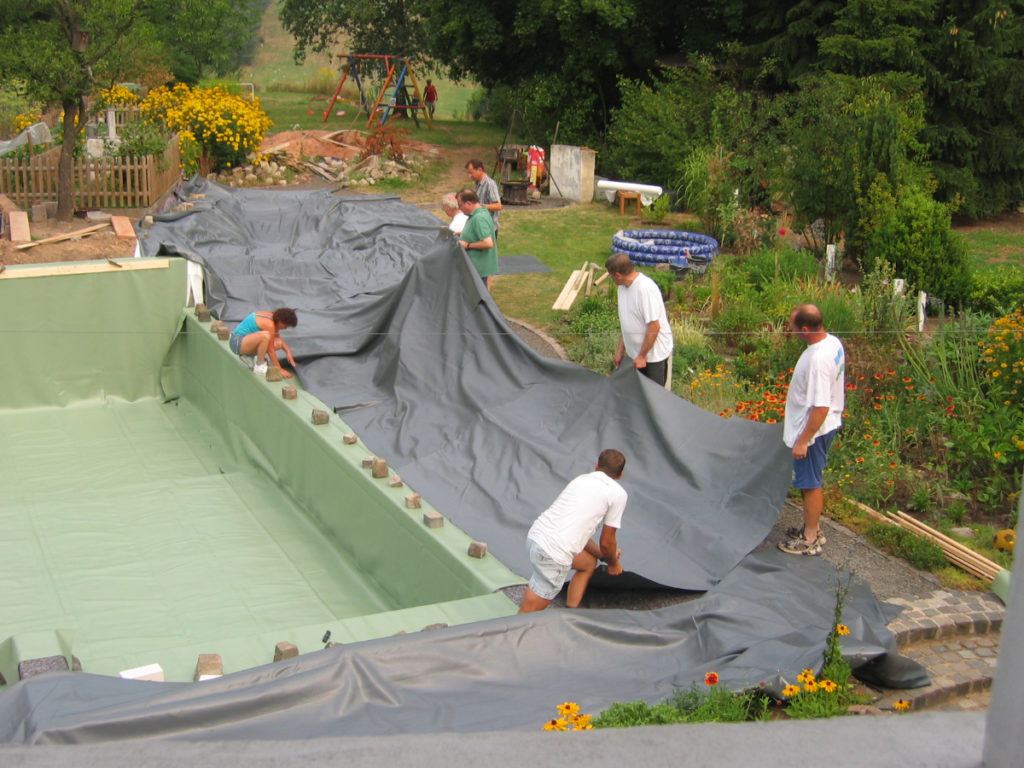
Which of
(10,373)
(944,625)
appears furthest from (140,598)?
(944,625)

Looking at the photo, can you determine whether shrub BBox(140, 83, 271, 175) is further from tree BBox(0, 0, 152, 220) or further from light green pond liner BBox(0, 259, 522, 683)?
light green pond liner BBox(0, 259, 522, 683)

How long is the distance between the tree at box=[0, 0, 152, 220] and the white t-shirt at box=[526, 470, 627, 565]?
10.5m

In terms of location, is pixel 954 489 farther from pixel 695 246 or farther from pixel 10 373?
pixel 10 373

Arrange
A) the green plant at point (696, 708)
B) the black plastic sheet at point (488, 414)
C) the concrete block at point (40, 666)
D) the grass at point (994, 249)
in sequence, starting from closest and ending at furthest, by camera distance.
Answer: the green plant at point (696, 708) < the concrete block at point (40, 666) < the black plastic sheet at point (488, 414) < the grass at point (994, 249)

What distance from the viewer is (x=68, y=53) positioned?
41.9ft

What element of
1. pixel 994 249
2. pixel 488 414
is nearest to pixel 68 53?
pixel 488 414

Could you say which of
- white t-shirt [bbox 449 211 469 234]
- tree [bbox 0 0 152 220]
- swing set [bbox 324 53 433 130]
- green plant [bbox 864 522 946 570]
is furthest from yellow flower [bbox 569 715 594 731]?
swing set [bbox 324 53 433 130]

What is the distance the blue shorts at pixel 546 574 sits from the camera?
16.3ft

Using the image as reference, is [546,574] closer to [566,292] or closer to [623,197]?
[566,292]

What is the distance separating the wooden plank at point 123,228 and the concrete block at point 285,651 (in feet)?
30.5

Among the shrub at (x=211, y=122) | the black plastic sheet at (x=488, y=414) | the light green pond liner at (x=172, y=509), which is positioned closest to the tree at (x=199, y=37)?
the shrub at (x=211, y=122)

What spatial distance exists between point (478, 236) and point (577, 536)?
17.5 ft

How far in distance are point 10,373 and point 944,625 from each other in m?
9.26

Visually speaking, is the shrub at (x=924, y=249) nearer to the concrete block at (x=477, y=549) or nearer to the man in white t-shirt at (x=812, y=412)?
the man in white t-shirt at (x=812, y=412)
